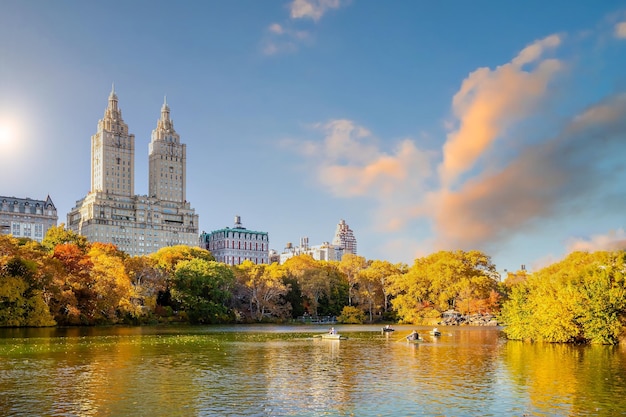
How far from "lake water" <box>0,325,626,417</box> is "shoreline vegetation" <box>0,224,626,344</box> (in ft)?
18.3

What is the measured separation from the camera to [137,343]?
168 ft

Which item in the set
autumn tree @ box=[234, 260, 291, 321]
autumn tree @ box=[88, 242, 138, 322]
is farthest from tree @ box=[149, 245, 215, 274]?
autumn tree @ box=[88, 242, 138, 322]

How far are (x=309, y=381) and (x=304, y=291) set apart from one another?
84492mm

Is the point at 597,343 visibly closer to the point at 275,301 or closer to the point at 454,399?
the point at 454,399

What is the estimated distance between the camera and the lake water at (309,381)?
23484mm

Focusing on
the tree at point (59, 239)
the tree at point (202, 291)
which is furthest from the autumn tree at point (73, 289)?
the tree at point (59, 239)

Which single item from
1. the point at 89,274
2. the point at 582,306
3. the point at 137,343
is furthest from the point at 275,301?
the point at 582,306

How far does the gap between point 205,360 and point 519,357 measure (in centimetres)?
2019

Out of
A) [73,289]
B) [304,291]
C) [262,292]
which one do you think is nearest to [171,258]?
[262,292]

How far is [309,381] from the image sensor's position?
98.8 ft

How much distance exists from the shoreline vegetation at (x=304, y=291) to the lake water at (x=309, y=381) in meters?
5.58

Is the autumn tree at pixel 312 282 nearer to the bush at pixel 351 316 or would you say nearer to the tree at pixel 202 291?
the bush at pixel 351 316

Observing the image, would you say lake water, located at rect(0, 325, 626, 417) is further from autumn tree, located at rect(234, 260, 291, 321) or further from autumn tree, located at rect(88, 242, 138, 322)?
autumn tree, located at rect(234, 260, 291, 321)

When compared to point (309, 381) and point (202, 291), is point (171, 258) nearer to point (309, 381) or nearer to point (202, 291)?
point (202, 291)
